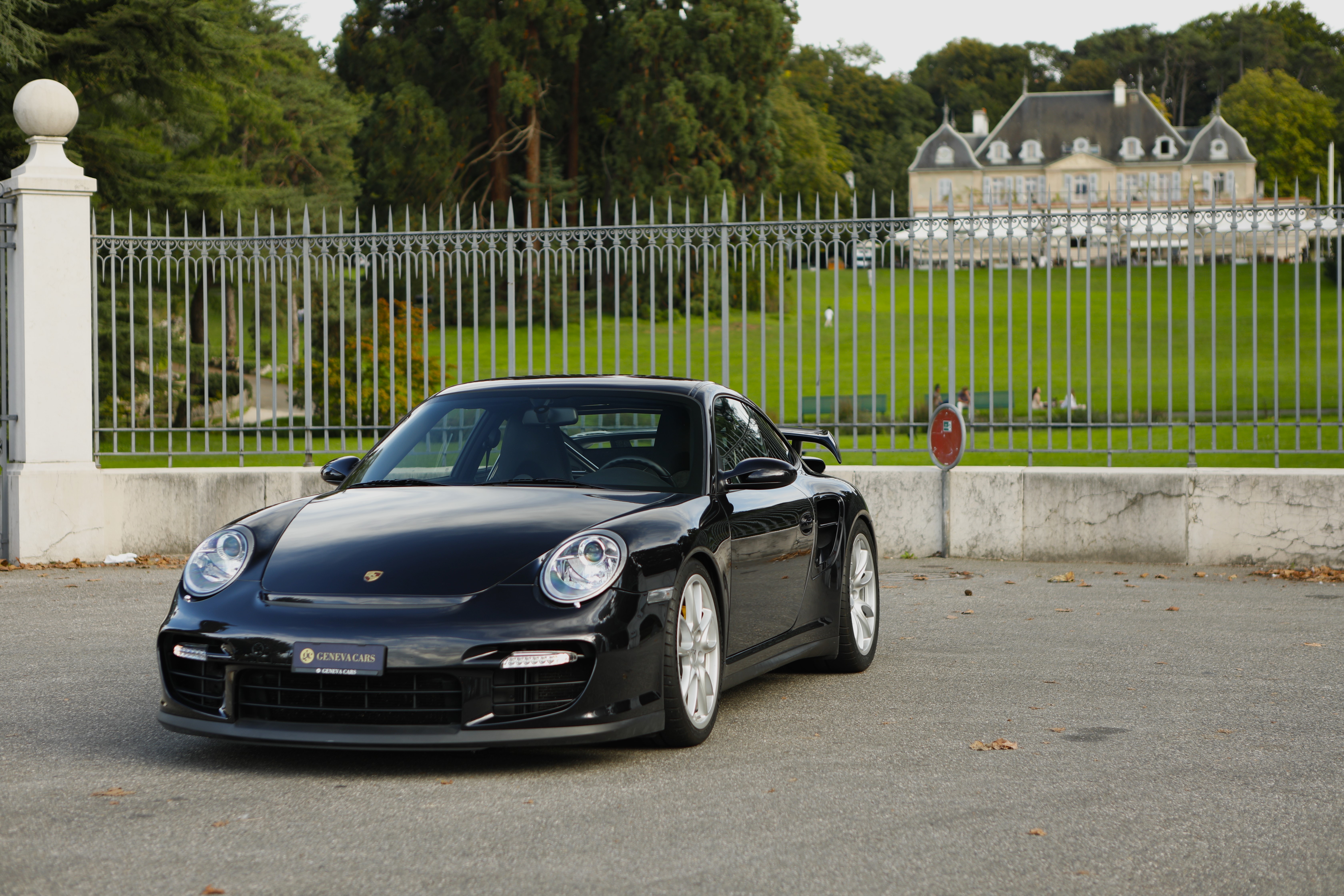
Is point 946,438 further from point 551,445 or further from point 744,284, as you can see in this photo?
point 551,445

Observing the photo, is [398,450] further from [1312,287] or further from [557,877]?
[1312,287]

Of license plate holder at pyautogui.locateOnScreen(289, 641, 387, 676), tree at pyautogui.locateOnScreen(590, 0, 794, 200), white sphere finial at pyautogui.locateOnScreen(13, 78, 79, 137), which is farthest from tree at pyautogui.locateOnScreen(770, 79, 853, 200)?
license plate holder at pyautogui.locateOnScreen(289, 641, 387, 676)

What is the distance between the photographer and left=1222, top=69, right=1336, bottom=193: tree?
98188 mm

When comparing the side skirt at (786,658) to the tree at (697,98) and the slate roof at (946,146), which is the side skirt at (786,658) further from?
the slate roof at (946,146)

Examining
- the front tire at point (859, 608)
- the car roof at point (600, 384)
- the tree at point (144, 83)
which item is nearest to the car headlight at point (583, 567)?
the car roof at point (600, 384)

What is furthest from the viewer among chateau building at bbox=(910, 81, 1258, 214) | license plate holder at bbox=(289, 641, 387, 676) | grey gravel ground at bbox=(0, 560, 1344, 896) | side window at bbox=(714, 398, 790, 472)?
chateau building at bbox=(910, 81, 1258, 214)

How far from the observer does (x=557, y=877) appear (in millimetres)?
3895

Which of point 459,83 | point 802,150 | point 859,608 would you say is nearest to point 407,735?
point 859,608

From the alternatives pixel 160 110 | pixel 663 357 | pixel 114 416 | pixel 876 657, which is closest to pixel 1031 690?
pixel 876 657

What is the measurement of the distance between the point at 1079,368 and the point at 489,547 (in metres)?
36.1

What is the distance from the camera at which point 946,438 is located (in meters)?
11.9

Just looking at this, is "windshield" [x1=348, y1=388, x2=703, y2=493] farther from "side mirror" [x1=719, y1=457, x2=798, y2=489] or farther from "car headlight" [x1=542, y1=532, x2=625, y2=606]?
"car headlight" [x1=542, y1=532, x2=625, y2=606]

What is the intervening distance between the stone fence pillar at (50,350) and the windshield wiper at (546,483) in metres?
7.07

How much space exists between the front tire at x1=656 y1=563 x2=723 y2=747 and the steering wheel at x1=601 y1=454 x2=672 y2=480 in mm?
545
